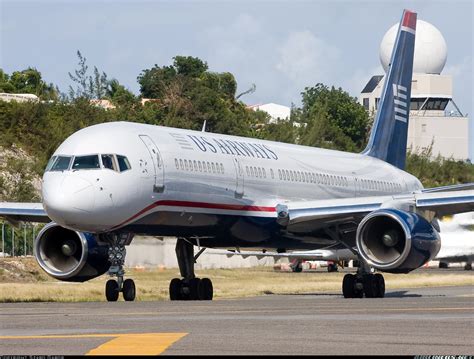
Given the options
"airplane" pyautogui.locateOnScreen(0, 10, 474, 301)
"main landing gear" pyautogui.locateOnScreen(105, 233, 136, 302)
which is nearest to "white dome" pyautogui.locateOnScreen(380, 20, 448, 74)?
"airplane" pyautogui.locateOnScreen(0, 10, 474, 301)

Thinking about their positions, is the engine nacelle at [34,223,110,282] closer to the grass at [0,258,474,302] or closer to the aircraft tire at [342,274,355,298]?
the grass at [0,258,474,302]

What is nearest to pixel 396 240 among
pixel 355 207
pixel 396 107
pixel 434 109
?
pixel 355 207

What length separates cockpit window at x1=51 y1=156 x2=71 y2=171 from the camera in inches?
1137

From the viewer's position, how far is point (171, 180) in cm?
3038

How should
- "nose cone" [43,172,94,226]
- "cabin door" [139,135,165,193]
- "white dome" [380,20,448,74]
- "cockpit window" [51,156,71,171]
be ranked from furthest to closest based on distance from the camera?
"white dome" [380,20,448,74], "cabin door" [139,135,165,193], "cockpit window" [51,156,71,171], "nose cone" [43,172,94,226]

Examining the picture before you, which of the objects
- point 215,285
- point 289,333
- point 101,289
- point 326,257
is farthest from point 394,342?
point 326,257

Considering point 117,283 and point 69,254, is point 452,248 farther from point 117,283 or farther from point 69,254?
point 117,283

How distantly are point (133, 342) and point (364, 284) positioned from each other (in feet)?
65.7

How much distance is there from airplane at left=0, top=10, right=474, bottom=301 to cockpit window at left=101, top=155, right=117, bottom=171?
0.02 meters

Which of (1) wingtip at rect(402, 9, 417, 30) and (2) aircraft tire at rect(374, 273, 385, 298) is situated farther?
(1) wingtip at rect(402, 9, 417, 30)

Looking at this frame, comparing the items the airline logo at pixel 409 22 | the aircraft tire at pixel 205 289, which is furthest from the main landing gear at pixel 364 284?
the airline logo at pixel 409 22

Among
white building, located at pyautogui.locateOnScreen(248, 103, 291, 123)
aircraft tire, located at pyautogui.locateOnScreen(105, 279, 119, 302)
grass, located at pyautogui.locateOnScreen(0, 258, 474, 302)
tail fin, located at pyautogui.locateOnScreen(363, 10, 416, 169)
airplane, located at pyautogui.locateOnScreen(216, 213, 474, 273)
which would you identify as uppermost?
white building, located at pyautogui.locateOnScreen(248, 103, 291, 123)

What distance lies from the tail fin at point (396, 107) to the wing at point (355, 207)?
9.16m

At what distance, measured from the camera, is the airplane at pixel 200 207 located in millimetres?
29000
